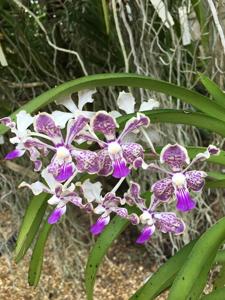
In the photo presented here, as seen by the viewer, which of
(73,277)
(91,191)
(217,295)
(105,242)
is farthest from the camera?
(73,277)

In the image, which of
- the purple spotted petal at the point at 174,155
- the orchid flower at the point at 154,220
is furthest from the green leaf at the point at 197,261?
the purple spotted petal at the point at 174,155

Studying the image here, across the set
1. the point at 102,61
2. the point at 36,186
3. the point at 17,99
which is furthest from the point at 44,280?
the point at 36,186

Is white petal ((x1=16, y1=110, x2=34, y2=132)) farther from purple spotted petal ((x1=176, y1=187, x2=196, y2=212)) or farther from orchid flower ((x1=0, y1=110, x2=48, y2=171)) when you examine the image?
purple spotted petal ((x1=176, y1=187, x2=196, y2=212))

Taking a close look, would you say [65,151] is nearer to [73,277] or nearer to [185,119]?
[185,119]

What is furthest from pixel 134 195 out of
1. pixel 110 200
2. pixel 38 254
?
pixel 38 254

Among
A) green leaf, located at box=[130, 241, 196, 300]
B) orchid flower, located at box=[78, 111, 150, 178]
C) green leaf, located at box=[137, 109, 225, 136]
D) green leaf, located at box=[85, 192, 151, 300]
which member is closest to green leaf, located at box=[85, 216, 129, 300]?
green leaf, located at box=[85, 192, 151, 300]

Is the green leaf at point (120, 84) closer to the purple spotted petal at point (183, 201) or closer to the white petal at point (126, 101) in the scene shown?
the white petal at point (126, 101)
